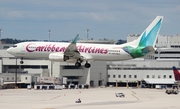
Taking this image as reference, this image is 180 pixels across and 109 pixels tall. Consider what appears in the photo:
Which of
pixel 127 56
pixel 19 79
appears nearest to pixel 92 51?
pixel 127 56

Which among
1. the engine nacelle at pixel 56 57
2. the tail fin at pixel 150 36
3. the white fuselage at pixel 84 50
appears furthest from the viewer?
the tail fin at pixel 150 36

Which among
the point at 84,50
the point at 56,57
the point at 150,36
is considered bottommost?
the point at 56,57

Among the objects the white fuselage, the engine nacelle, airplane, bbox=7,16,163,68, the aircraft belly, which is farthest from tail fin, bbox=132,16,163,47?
the engine nacelle

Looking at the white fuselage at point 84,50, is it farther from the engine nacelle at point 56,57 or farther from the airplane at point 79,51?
the engine nacelle at point 56,57

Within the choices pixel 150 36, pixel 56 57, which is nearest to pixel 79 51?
pixel 56 57

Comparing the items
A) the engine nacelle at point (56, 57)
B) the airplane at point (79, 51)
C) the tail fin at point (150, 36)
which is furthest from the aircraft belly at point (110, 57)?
the engine nacelle at point (56, 57)

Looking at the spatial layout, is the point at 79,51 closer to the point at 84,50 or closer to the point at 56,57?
the point at 84,50

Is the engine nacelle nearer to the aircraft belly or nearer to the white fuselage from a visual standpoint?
the white fuselage

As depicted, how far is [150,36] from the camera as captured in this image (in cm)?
13012

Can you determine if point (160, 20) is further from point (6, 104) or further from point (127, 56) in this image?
point (6, 104)

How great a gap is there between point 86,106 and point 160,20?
33.8 m

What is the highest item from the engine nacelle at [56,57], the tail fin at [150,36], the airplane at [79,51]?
the tail fin at [150,36]

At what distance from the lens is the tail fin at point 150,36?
421 ft

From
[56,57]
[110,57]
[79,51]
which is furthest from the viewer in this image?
[79,51]
